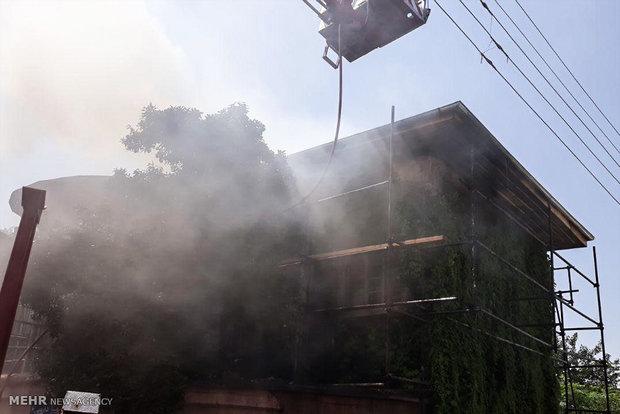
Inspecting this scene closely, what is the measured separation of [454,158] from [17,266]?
31.8 ft

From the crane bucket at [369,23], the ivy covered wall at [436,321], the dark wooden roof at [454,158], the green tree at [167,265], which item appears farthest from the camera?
the dark wooden roof at [454,158]

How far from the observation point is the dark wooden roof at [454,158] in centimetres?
1130

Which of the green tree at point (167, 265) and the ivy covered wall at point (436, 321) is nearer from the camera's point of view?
the green tree at point (167, 265)

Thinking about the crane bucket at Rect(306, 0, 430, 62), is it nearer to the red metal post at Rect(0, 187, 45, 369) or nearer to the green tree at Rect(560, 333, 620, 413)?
the red metal post at Rect(0, 187, 45, 369)

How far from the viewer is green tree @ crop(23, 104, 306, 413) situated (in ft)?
29.5

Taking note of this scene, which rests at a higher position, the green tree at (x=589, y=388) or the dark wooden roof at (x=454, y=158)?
the dark wooden roof at (x=454, y=158)

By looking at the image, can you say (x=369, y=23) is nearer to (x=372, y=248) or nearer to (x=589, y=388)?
(x=372, y=248)

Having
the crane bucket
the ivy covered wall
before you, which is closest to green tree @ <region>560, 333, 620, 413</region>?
the ivy covered wall

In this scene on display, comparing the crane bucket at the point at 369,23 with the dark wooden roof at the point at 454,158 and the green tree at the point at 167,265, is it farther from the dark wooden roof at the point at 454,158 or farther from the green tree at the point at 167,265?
the dark wooden roof at the point at 454,158

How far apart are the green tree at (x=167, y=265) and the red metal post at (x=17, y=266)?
406 cm

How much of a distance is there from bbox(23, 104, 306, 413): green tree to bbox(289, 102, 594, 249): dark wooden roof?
2358mm

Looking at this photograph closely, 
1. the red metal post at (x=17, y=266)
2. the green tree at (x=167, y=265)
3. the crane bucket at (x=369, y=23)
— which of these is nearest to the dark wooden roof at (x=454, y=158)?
the green tree at (x=167, y=265)

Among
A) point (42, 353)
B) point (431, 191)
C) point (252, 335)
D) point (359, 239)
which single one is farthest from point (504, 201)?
point (42, 353)

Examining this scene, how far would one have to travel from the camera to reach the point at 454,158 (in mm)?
12469
